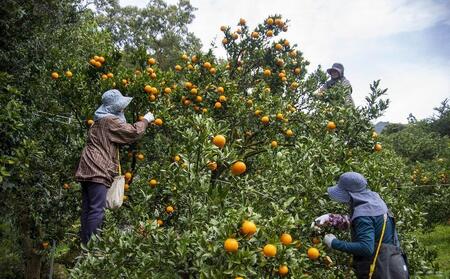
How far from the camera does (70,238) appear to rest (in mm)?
5391

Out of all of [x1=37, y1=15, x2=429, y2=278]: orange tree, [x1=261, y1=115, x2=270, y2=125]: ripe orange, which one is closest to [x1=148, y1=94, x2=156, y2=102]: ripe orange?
[x1=37, y1=15, x2=429, y2=278]: orange tree

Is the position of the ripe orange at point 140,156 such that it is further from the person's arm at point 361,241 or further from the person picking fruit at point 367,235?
the person's arm at point 361,241

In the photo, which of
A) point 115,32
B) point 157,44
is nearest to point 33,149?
point 157,44

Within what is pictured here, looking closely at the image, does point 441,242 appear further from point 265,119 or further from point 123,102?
point 123,102

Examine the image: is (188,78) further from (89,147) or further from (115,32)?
(115,32)

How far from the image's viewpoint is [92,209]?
3.36 metres

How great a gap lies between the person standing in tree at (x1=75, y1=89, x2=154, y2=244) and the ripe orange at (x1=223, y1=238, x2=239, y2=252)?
1.59m

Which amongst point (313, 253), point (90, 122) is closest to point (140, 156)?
point (90, 122)

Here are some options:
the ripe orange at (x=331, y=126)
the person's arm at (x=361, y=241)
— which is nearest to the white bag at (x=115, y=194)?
the person's arm at (x=361, y=241)

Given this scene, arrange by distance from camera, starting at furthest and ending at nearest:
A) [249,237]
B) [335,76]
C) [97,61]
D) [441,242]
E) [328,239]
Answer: [441,242] → [335,76] → [97,61] → [328,239] → [249,237]

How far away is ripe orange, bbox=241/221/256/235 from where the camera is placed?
7.08 feet

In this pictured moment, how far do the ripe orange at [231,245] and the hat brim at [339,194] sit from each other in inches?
45.1

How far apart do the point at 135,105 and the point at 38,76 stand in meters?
1.54

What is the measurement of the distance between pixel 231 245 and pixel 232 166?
29.3 inches
